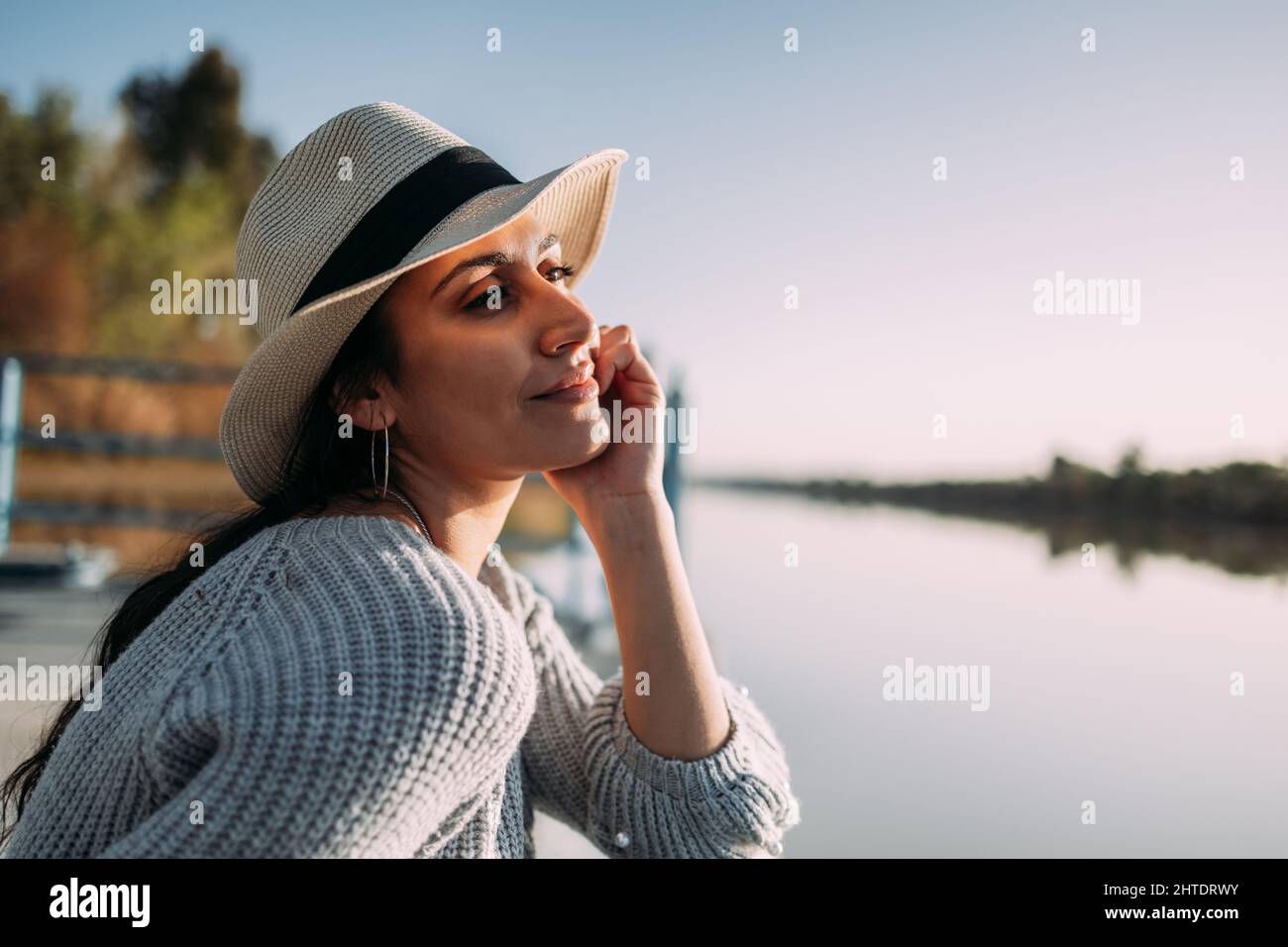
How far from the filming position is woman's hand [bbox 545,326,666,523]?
4.14 ft

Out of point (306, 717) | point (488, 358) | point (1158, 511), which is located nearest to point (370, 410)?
point (488, 358)

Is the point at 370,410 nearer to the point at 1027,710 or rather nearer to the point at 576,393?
the point at 576,393

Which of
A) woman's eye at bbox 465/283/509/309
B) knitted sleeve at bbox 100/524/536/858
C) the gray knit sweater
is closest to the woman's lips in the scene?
woman's eye at bbox 465/283/509/309

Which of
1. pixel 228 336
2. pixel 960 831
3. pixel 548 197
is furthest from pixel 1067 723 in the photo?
pixel 228 336

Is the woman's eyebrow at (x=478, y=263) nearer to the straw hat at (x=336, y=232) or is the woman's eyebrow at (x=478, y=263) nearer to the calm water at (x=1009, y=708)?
the straw hat at (x=336, y=232)

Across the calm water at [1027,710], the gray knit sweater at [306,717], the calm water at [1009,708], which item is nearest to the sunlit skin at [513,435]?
the gray knit sweater at [306,717]

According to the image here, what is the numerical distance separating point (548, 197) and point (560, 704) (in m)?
0.72

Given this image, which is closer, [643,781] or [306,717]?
[306,717]

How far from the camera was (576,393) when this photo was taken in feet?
3.83

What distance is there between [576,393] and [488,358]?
12cm

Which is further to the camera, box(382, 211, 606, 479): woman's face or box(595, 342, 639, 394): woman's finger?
box(595, 342, 639, 394): woman's finger

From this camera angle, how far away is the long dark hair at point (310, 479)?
1129 millimetres

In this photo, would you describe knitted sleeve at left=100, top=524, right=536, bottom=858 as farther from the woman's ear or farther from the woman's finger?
the woman's finger

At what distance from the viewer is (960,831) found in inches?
90.9
